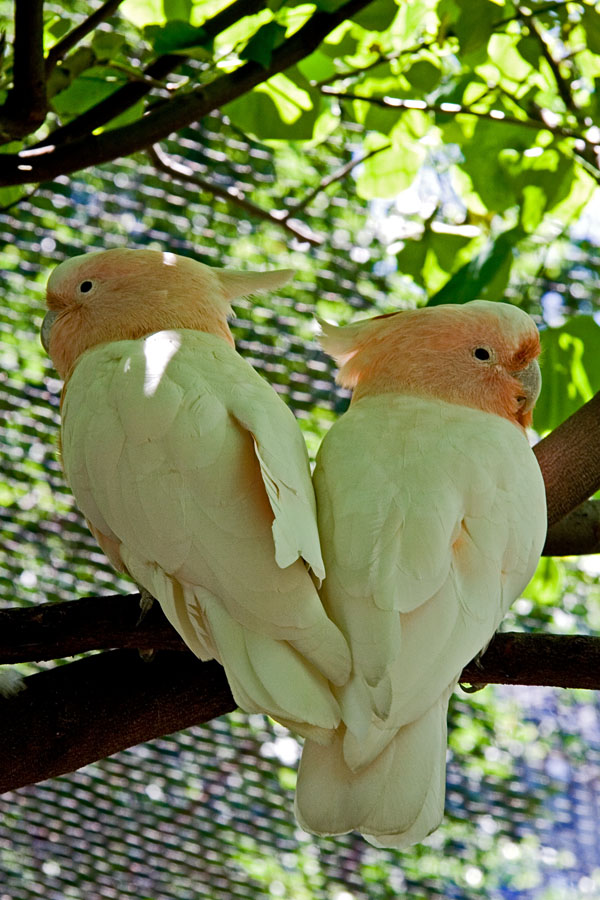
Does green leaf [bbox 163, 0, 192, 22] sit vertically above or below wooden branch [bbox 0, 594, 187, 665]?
above

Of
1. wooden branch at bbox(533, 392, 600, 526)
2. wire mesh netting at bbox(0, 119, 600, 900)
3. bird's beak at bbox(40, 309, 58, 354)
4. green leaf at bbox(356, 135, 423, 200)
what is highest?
green leaf at bbox(356, 135, 423, 200)

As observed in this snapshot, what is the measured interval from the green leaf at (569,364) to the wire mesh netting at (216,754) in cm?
92

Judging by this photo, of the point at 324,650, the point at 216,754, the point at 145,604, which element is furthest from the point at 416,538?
the point at 216,754

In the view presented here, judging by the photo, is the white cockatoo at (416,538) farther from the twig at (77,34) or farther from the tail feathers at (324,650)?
the twig at (77,34)

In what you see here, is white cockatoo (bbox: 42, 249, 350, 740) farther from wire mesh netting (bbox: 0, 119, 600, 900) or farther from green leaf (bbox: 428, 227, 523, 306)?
wire mesh netting (bbox: 0, 119, 600, 900)

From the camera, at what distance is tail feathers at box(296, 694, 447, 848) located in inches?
37.4

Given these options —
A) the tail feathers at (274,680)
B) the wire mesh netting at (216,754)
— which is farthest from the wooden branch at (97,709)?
the wire mesh netting at (216,754)

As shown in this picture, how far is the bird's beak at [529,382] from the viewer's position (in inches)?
56.1

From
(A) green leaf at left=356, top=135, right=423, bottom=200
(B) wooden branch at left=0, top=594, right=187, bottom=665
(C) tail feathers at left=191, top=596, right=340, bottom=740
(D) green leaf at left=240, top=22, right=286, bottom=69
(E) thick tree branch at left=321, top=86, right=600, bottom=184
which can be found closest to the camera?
(C) tail feathers at left=191, top=596, right=340, bottom=740

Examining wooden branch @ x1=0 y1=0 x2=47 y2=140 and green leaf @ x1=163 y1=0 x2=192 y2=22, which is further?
green leaf @ x1=163 y1=0 x2=192 y2=22

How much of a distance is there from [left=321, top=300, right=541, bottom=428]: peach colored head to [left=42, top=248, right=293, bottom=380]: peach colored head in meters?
0.19

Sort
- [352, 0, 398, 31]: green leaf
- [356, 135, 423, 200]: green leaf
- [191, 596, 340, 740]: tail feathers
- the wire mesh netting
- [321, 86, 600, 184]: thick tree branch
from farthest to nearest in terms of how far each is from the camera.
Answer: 1. the wire mesh netting
2. [356, 135, 423, 200]: green leaf
3. [321, 86, 600, 184]: thick tree branch
4. [352, 0, 398, 31]: green leaf
5. [191, 596, 340, 740]: tail feathers

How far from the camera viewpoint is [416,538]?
1062mm

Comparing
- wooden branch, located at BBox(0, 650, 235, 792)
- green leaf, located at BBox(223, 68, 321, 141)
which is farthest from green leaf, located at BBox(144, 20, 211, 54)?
wooden branch, located at BBox(0, 650, 235, 792)
